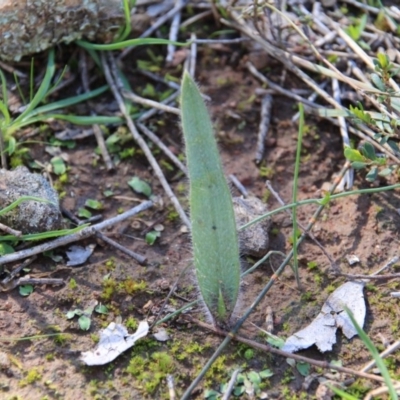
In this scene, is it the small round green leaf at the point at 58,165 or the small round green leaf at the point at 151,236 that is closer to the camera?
the small round green leaf at the point at 151,236

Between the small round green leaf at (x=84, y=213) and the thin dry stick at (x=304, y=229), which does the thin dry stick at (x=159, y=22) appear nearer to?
the small round green leaf at (x=84, y=213)

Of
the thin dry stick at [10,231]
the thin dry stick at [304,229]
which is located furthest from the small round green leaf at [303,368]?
the thin dry stick at [10,231]

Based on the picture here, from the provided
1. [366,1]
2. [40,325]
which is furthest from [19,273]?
[366,1]

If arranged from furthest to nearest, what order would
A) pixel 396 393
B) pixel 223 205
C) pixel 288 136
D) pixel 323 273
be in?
pixel 288 136 < pixel 323 273 < pixel 223 205 < pixel 396 393

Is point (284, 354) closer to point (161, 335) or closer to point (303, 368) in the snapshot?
point (303, 368)

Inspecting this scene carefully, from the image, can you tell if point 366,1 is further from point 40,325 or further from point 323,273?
point 40,325

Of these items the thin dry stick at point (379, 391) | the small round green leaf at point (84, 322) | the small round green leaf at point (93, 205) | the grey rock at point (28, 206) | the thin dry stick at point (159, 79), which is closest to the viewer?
the thin dry stick at point (379, 391)
